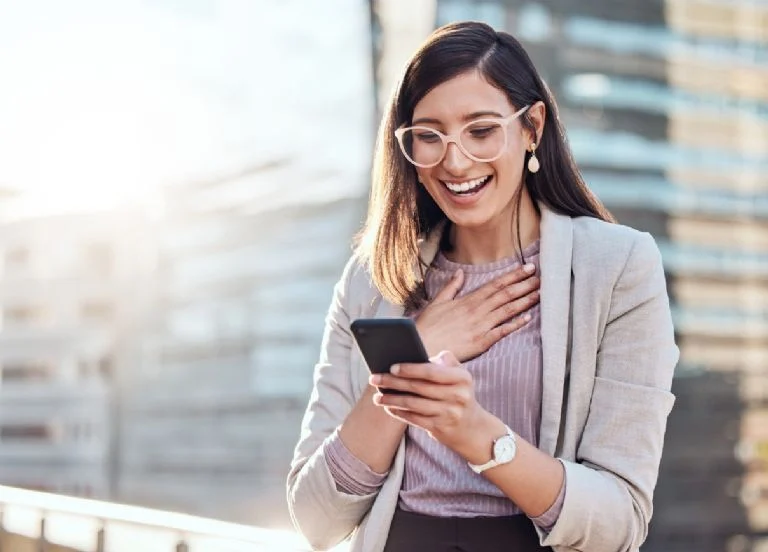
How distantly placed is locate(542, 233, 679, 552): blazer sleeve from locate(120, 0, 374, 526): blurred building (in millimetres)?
39058

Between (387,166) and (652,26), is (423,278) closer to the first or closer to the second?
(387,166)

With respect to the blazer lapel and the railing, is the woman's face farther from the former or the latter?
the railing

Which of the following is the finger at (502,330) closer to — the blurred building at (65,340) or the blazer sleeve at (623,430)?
the blazer sleeve at (623,430)

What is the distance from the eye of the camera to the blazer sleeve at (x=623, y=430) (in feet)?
3.64

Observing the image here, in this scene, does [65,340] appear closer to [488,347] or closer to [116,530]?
[116,530]

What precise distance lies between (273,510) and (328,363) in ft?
163

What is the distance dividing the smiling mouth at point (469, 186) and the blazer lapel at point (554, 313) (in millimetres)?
72

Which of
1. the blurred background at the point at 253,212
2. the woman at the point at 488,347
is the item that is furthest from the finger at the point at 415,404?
the blurred background at the point at 253,212

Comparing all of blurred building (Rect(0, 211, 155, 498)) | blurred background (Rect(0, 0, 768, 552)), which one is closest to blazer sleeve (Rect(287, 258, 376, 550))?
blurred background (Rect(0, 0, 768, 552))

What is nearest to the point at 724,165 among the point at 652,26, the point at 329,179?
the point at 652,26

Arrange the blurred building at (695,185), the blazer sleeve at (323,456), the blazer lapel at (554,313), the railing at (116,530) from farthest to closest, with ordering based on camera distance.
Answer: the blurred building at (695,185), the railing at (116,530), the blazer sleeve at (323,456), the blazer lapel at (554,313)

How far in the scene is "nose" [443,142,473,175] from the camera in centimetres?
123

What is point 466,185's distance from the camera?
1.25 m

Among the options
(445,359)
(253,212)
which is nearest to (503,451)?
(445,359)
